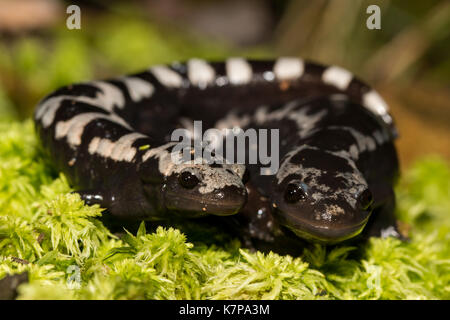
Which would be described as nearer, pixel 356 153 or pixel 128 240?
pixel 128 240

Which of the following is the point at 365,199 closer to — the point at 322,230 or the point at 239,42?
the point at 322,230

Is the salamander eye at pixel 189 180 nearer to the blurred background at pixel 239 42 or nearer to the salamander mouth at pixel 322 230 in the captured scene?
the salamander mouth at pixel 322 230

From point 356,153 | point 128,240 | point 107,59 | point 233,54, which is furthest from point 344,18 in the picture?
point 128,240

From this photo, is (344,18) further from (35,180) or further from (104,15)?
(35,180)

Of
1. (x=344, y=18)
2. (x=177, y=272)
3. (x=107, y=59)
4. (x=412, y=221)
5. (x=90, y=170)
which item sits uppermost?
(x=344, y=18)

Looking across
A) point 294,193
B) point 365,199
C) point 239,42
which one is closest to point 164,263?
point 294,193

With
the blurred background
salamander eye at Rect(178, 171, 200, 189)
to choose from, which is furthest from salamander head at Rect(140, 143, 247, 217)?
the blurred background

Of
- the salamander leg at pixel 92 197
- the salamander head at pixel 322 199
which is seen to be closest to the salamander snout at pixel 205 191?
the salamander head at pixel 322 199

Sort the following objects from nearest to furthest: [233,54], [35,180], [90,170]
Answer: [90,170], [35,180], [233,54]
